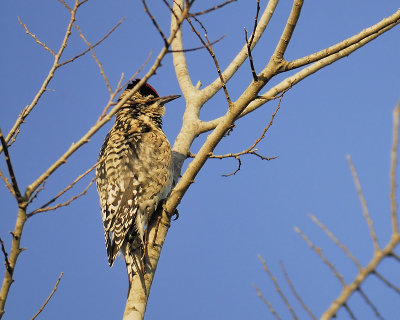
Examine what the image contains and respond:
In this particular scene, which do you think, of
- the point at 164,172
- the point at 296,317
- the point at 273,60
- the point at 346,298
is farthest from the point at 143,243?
the point at 346,298

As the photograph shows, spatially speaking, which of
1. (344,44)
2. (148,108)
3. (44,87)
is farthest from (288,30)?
(148,108)

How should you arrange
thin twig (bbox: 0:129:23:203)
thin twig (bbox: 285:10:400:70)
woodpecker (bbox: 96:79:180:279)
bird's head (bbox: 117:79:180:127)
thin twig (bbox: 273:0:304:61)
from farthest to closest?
bird's head (bbox: 117:79:180:127), woodpecker (bbox: 96:79:180:279), thin twig (bbox: 285:10:400:70), thin twig (bbox: 273:0:304:61), thin twig (bbox: 0:129:23:203)

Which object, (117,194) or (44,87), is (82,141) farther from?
(117,194)

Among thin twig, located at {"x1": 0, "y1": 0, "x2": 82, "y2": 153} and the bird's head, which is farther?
the bird's head

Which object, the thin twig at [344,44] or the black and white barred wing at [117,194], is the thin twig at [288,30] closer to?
the thin twig at [344,44]

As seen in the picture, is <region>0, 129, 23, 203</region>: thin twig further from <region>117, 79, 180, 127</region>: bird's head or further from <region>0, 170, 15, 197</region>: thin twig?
<region>117, 79, 180, 127</region>: bird's head

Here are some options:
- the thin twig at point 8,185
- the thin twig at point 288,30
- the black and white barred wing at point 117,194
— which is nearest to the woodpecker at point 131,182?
the black and white barred wing at point 117,194

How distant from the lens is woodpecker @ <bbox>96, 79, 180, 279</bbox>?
641 centimetres

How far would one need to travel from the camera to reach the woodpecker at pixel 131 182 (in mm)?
6414

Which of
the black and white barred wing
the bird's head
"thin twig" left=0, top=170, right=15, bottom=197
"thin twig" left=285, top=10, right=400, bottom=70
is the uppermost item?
the bird's head

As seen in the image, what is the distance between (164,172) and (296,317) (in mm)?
4122

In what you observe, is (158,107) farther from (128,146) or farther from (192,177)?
(192,177)

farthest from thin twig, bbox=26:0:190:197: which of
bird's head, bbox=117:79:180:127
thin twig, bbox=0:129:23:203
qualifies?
bird's head, bbox=117:79:180:127

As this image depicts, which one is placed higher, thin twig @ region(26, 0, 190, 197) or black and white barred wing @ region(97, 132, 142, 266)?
black and white barred wing @ region(97, 132, 142, 266)
